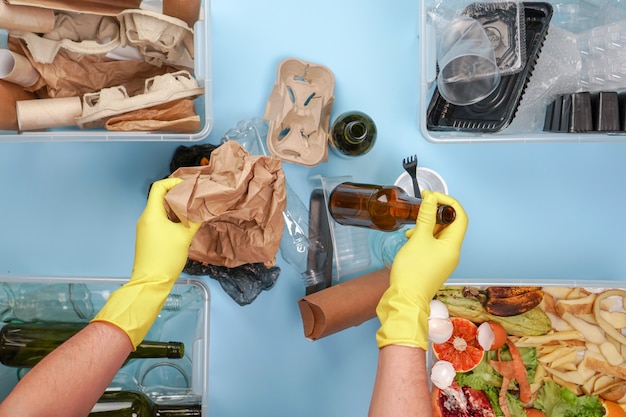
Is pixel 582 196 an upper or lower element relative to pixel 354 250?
upper

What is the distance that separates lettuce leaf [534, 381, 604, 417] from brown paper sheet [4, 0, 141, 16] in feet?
3.59

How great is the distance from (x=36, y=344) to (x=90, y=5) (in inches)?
25.3

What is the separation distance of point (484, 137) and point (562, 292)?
1.17ft

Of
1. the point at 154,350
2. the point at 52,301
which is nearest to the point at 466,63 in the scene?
the point at 154,350

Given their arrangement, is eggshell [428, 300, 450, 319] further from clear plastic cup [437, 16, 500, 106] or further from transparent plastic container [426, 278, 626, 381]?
clear plastic cup [437, 16, 500, 106]

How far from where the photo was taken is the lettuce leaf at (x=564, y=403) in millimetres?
1080

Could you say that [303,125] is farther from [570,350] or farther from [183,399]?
[570,350]

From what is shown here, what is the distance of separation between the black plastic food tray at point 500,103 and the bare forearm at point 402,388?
1.56ft

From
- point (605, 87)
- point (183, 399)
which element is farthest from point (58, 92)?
point (605, 87)

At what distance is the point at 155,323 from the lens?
1.07m

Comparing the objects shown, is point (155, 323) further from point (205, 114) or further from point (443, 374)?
point (443, 374)

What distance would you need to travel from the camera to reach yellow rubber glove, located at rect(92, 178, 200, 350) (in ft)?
2.75

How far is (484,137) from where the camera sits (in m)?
1.00

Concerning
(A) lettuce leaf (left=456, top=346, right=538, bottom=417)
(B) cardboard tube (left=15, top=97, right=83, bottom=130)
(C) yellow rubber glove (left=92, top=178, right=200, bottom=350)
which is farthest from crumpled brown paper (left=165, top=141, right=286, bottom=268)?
(A) lettuce leaf (left=456, top=346, right=538, bottom=417)
